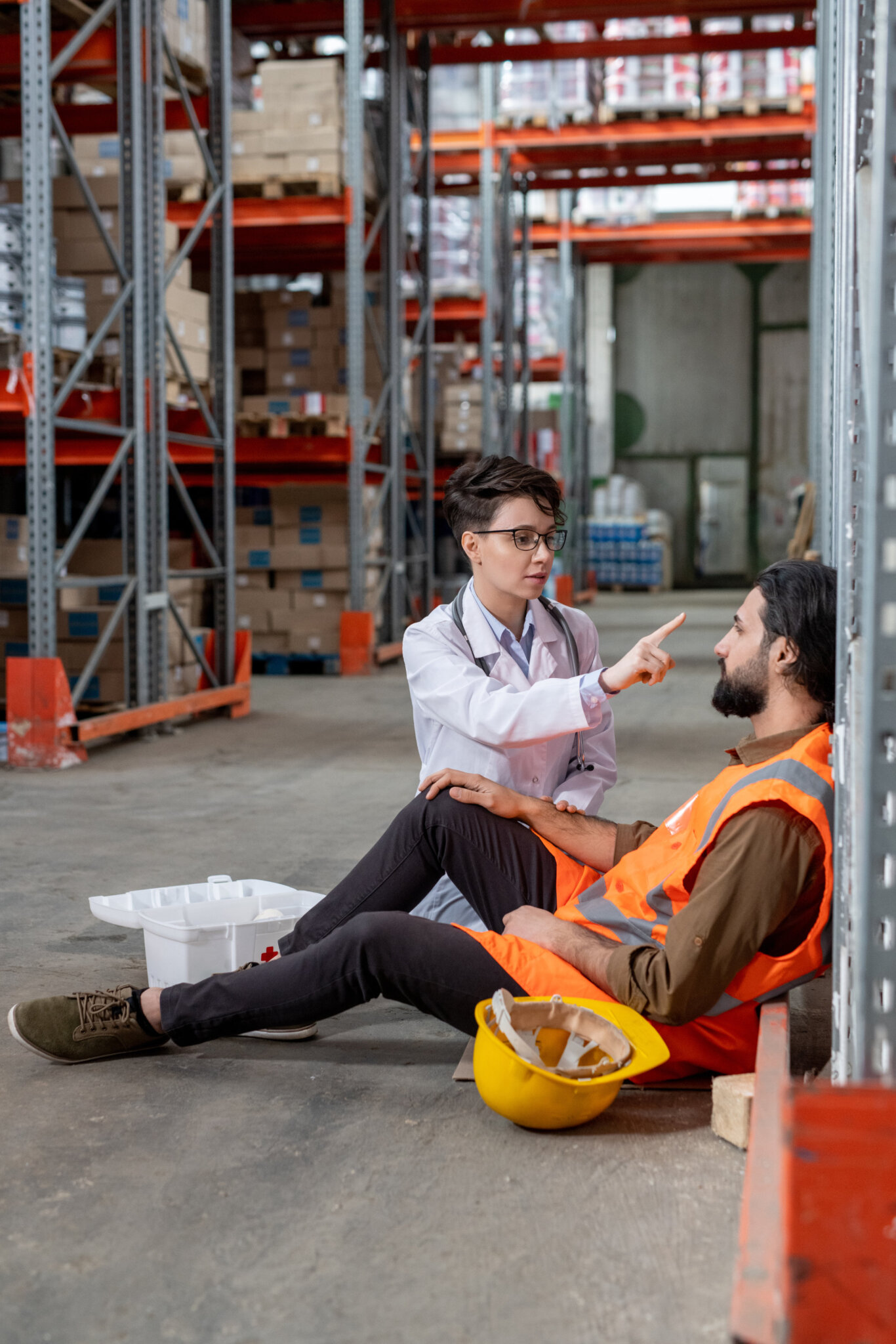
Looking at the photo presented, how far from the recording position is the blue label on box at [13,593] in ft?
29.7

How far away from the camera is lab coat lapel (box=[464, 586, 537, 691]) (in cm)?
331

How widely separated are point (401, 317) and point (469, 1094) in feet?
33.0

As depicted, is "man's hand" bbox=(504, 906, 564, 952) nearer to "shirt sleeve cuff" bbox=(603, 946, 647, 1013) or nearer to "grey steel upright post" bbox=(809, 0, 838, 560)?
"shirt sleeve cuff" bbox=(603, 946, 647, 1013)

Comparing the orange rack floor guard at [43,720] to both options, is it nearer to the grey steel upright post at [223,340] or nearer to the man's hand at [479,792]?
the grey steel upright post at [223,340]

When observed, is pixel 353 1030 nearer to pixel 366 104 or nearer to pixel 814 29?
pixel 366 104

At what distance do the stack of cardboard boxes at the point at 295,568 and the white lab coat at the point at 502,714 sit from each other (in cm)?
795

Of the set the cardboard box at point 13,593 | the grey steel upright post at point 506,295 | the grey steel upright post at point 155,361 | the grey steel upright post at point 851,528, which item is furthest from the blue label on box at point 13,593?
the grey steel upright post at point 506,295

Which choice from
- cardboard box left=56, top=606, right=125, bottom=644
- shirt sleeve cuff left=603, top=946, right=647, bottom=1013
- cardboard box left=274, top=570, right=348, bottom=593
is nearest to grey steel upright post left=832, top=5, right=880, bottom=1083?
Answer: shirt sleeve cuff left=603, top=946, right=647, bottom=1013

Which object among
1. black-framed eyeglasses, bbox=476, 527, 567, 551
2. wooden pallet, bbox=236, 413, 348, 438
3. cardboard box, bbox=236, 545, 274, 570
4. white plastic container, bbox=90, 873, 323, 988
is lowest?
white plastic container, bbox=90, 873, 323, 988

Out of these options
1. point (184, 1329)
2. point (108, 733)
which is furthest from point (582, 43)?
point (184, 1329)

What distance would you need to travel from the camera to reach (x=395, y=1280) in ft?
6.61

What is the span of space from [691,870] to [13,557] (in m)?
6.60

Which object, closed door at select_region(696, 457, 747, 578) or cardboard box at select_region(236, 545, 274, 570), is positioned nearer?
cardboard box at select_region(236, 545, 274, 570)

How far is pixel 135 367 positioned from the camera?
25.1ft
